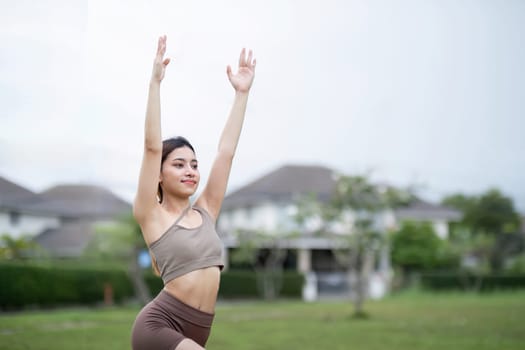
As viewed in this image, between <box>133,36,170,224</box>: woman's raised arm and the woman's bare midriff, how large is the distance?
0.24 metres

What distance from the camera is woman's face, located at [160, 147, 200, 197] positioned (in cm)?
224

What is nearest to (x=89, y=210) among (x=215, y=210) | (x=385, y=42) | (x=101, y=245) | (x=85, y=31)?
(x=101, y=245)

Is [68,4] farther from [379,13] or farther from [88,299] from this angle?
[88,299]

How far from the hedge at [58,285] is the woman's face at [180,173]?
12996 mm

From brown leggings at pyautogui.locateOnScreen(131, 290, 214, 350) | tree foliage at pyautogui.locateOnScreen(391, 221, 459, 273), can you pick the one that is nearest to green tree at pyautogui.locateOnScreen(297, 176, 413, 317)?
brown leggings at pyautogui.locateOnScreen(131, 290, 214, 350)

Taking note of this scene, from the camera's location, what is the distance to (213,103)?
6441 mm

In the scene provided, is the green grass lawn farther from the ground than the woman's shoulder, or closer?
closer

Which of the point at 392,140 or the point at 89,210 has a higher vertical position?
the point at 392,140

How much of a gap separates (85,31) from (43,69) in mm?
655

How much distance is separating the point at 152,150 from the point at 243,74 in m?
0.68

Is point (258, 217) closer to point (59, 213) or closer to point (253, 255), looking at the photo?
point (253, 255)

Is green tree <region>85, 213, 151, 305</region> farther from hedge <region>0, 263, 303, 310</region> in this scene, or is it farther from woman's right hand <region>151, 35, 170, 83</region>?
woman's right hand <region>151, 35, 170, 83</region>

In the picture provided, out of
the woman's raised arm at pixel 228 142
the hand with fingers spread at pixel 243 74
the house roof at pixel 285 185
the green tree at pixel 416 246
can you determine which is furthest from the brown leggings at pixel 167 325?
the green tree at pixel 416 246

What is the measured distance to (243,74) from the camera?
8.71ft
